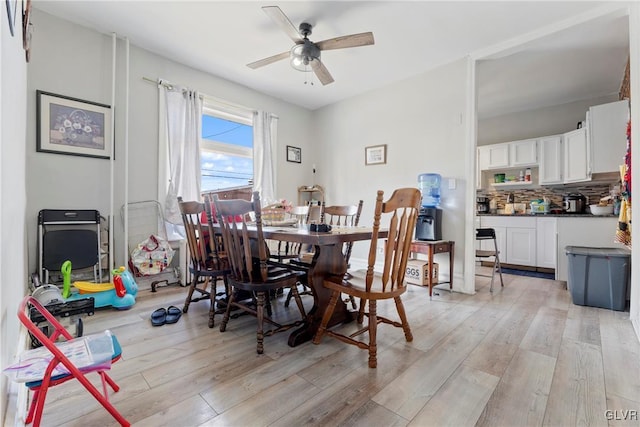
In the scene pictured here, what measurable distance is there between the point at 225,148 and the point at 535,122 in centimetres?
518

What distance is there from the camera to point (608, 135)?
3.36 m

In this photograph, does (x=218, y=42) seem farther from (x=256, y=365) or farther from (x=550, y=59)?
(x=550, y=59)

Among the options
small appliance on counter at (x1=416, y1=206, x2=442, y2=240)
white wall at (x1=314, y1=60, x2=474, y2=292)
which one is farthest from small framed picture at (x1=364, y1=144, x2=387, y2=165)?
small appliance on counter at (x1=416, y1=206, x2=442, y2=240)

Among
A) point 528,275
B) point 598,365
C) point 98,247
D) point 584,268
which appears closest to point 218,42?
point 98,247

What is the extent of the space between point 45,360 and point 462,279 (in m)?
3.47

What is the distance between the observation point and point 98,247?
2734 millimetres

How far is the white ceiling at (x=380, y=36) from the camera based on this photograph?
8.16 feet

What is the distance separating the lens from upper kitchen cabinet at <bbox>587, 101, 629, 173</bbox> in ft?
10.8

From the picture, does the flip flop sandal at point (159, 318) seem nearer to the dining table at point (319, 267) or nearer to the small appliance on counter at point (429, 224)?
the dining table at point (319, 267)

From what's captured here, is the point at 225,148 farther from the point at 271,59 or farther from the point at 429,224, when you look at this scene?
the point at 429,224

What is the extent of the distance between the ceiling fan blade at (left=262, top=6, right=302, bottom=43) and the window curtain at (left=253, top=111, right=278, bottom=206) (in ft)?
6.17

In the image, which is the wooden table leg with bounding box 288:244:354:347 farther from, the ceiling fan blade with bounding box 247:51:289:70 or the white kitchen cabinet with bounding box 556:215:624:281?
the white kitchen cabinet with bounding box 556:215:624:281

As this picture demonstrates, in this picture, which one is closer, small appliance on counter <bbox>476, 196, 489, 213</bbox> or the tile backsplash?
the tile backsplash

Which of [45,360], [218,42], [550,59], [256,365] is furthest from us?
[550,59]
